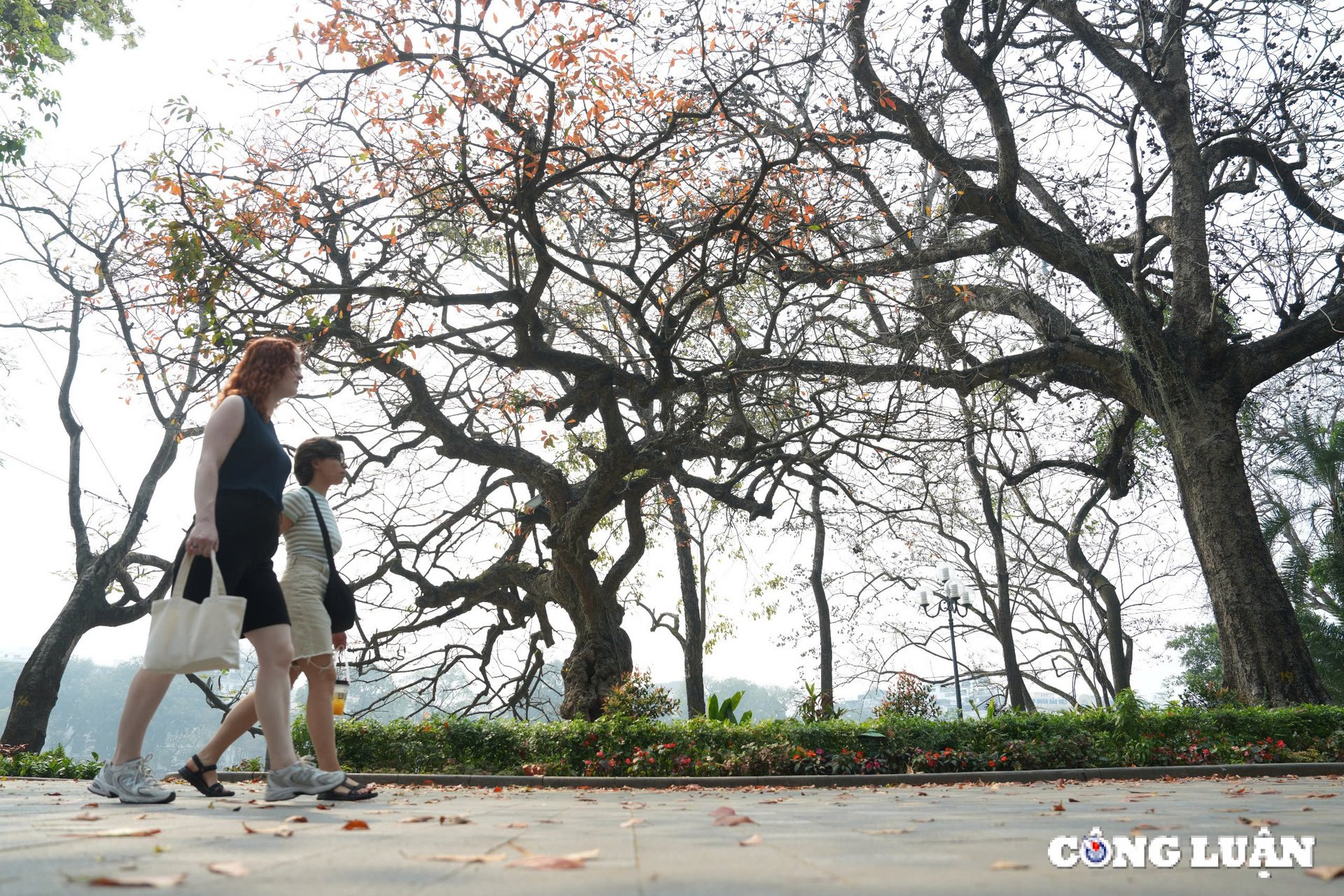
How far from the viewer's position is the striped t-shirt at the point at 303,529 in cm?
442

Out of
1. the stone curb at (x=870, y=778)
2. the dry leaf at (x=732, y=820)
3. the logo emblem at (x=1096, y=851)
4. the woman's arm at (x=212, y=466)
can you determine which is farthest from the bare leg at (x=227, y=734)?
the stone curb at (x=870, y=778)

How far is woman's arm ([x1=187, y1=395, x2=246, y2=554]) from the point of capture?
367 centimetres

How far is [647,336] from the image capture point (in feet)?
30.5

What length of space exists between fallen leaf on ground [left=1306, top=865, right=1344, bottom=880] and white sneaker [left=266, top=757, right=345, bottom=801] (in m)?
3.37

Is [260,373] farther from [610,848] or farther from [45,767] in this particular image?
[45,767]

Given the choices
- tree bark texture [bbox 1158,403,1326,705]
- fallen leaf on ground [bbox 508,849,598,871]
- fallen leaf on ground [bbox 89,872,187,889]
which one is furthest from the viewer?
tree bark texture [bbox 1158,403,1326,705]

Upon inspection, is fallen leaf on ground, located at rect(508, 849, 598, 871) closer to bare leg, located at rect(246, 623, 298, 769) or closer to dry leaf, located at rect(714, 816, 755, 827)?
dry leaf, located at rect(714, 816, 755, 827)

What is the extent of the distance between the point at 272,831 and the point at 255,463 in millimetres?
1978

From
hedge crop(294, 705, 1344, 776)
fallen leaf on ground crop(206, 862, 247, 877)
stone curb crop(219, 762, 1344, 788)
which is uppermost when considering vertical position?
fallen leaf on ground crop(206, 862, 247, 877)

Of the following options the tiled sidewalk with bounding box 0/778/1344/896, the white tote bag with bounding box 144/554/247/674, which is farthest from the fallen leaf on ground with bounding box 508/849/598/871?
the white tote bag with bounding box 144/554/247/674


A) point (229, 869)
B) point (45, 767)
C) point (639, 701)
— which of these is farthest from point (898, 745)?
point (45, 767)

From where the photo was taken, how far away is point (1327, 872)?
1768 millimetres

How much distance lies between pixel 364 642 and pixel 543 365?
681 cm

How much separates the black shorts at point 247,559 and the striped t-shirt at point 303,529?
38cm
